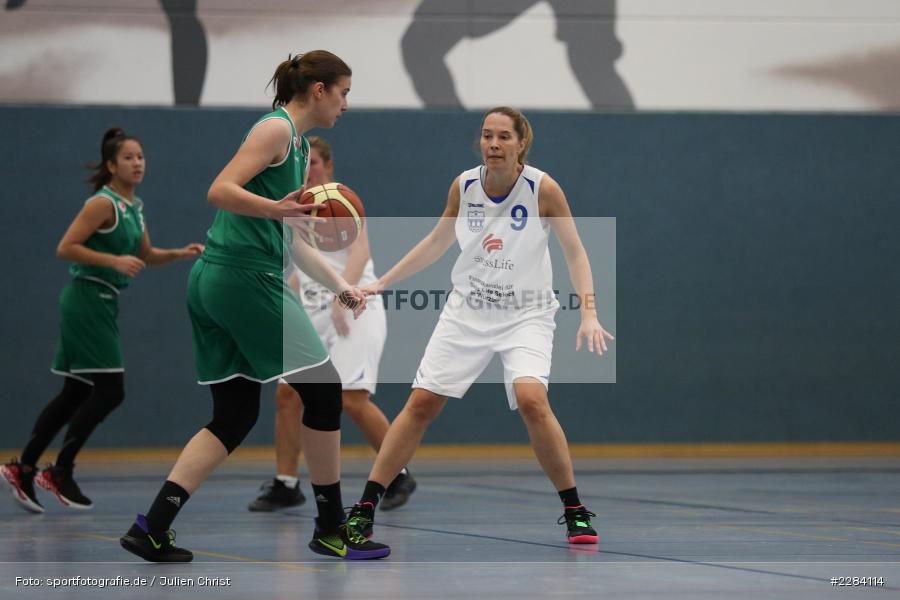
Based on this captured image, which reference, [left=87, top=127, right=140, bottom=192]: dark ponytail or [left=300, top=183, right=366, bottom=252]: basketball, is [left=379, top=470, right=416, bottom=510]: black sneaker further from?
[left=87, top=127, right=140, bottom=192]: dark ponytail

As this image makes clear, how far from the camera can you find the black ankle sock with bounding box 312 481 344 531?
454cm

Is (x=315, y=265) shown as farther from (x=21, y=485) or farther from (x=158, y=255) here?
(x=21, y=485)

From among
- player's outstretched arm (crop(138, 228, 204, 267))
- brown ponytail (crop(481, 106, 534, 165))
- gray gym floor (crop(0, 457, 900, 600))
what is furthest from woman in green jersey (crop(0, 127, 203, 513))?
brown ponytail (crop(481, 106, 534, 165))

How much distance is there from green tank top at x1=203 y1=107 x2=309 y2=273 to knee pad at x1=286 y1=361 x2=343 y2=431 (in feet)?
1.25

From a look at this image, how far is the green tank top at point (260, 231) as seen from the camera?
4273 mm

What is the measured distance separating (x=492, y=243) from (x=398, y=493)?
1.80 meters

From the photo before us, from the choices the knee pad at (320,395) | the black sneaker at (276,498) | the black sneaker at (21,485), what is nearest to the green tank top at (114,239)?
the black sneaker at (21,485)

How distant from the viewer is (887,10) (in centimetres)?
1007

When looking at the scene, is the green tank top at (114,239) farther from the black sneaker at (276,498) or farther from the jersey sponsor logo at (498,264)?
the jersey sponsor logo at (498,264)

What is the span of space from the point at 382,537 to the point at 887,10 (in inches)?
277

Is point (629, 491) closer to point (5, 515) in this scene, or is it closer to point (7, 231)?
point (5, 515)

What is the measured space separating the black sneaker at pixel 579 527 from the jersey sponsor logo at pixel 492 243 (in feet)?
3.56

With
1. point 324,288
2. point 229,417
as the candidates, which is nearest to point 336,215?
point 324,288

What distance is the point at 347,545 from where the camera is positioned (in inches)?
179
